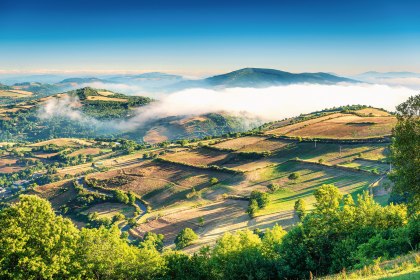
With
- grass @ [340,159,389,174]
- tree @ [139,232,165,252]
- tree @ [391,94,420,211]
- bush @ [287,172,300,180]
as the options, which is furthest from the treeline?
bush @ [287,172,300,180]

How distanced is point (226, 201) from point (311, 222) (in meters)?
82.5

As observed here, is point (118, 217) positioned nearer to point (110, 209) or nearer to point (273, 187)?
point (110, 209)

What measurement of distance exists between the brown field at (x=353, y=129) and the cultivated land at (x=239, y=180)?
45cm

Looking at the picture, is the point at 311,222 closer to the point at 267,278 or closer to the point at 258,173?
the point at 267,278

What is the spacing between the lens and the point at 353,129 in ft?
583

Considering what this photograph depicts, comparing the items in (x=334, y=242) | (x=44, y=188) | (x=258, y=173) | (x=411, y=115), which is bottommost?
(x=44, y=188)

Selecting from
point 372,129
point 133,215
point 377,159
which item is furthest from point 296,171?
point 133,215

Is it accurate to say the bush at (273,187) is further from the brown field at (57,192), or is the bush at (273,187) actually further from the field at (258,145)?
the brown field at (57,192)

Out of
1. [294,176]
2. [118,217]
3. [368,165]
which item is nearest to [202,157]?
[118,217]

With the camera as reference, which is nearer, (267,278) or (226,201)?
(267,278)

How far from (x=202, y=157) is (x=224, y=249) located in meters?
136

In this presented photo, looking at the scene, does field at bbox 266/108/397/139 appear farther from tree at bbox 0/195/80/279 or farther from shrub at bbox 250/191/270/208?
tree at bbox 0/195/80/279

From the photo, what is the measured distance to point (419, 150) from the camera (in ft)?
127

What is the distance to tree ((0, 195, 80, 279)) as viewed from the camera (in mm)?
40156
